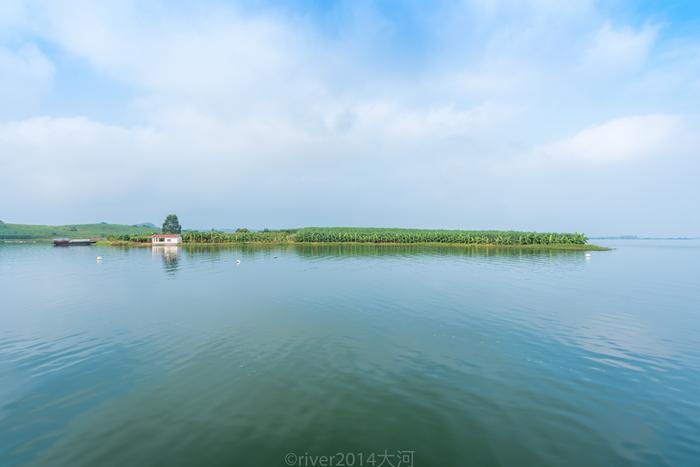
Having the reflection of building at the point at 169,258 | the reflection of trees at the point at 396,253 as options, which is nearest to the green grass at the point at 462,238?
the reflection of trees at the point at 396,253

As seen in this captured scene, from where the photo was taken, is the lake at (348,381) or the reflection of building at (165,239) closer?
the lake at (348,381)

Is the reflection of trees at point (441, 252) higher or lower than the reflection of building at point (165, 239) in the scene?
lower

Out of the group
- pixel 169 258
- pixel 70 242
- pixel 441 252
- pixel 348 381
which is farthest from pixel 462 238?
pixel 70 242

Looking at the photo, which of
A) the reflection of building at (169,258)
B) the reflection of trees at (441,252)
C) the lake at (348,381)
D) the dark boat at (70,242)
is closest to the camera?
the lake at (348,381)

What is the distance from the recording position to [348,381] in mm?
15391

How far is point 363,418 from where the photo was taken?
1227 cm

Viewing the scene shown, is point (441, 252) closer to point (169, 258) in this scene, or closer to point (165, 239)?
point (169, 258)

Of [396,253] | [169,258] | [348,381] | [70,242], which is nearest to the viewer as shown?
[348,381]

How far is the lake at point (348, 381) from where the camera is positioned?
35.1ft

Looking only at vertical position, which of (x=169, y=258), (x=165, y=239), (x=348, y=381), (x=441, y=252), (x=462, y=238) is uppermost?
(x=165, y=239)

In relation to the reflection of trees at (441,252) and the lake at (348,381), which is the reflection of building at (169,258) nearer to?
the lake at (348,381)

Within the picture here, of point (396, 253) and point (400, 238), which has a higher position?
point (400, 238)

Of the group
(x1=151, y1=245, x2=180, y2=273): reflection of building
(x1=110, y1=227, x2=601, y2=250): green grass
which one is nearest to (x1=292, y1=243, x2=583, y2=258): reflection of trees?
(x1=110, y1=227, x2=601, y2=250): green grass

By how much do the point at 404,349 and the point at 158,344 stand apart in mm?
16492
